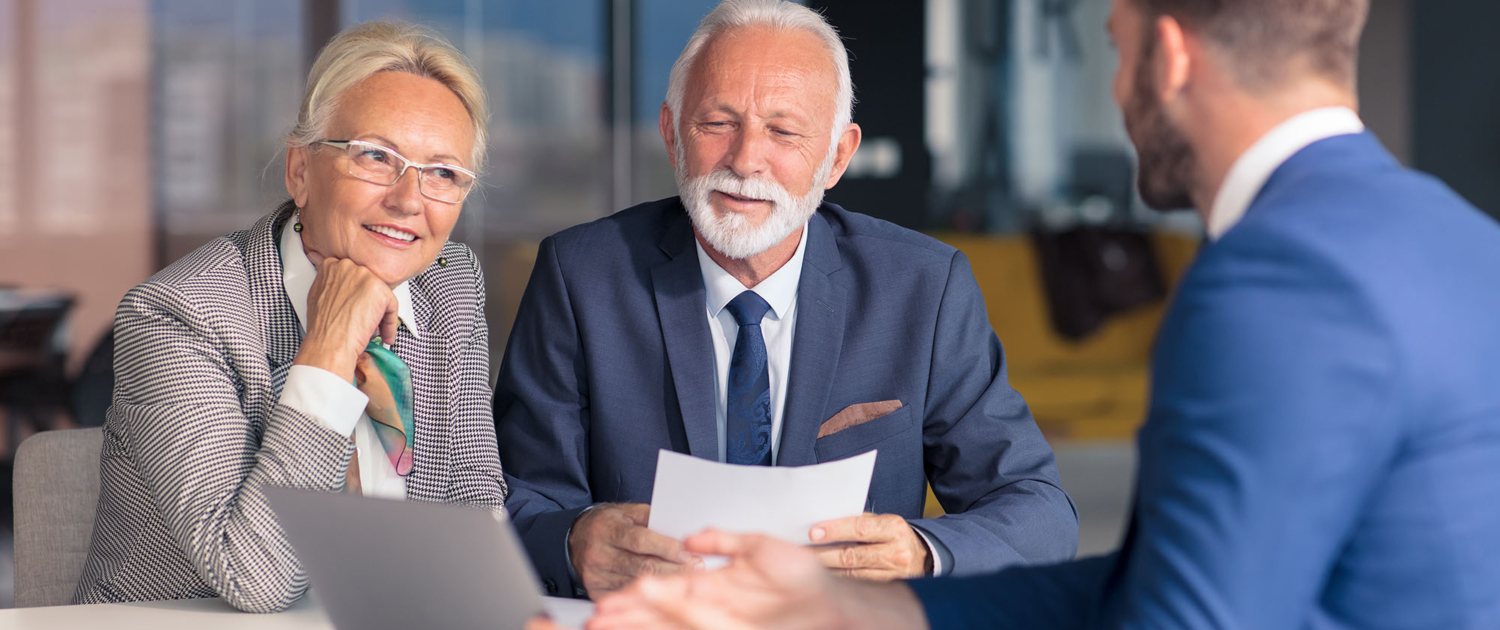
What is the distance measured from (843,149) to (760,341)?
1.22 ft

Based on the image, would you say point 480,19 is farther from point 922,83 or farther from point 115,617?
point 115,617

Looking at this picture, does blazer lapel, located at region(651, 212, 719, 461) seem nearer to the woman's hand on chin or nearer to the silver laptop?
the woman's hand on chin

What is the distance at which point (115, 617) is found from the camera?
125 centimetres

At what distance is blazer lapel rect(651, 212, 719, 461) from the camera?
167 centimetres

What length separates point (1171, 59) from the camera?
834mm

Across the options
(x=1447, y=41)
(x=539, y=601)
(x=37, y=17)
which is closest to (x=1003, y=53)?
(x=1447, y=41)

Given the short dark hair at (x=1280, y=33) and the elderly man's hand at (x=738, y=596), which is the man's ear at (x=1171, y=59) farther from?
the elderly man's hand at (x=738, y=596)

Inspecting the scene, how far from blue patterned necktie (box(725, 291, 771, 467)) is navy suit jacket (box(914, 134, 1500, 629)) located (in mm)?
955

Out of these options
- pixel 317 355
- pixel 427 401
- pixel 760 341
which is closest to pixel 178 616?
pixel 317 355

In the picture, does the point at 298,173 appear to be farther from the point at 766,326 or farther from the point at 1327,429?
the point at 1327,429

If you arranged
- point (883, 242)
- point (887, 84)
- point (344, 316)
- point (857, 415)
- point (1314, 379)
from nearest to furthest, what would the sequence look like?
point (1314, 379)
point (344, 316)
point (857, 415)
point (883, 242)
point (887, 84)

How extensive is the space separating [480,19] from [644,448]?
5163 mm

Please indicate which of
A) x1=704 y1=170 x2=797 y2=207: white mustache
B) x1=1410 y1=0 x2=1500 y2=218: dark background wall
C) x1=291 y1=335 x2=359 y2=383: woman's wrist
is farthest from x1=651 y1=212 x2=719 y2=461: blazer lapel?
x1=1410 y1=0 x2=1500 y2=218: dark background wall

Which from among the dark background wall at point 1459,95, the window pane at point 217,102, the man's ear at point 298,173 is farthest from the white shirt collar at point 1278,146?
the dark background wall at point 1459,95
